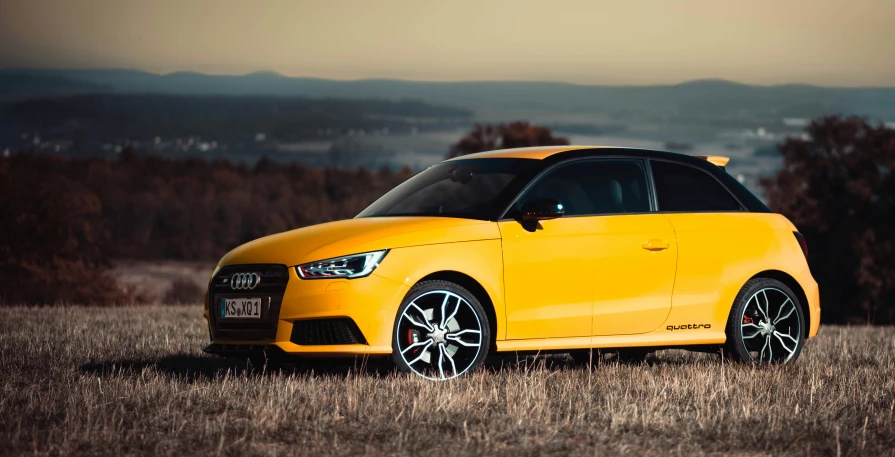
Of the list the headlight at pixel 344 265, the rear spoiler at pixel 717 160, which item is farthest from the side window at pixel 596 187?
the headlight at pixel 344 265

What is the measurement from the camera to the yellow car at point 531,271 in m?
8.73

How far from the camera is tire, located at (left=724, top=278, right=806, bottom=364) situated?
34.8 feet

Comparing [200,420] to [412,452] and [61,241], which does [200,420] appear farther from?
[61,241]

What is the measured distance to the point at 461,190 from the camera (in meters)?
10.1

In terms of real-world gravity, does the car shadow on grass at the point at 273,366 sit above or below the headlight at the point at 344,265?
below

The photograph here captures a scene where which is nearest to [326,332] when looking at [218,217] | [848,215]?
[848,215]

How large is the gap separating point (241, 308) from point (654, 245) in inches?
126

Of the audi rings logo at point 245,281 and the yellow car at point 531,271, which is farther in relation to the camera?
the audi rings logo at point 245,281

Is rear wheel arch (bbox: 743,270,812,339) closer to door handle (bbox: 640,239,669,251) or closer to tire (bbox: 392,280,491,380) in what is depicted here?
door handle (bbox: 640,239,669,251)

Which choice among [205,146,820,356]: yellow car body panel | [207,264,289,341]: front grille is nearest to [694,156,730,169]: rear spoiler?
[205,146,820,356]: yellow car body panel

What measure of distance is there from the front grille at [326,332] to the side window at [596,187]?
5.40 ft

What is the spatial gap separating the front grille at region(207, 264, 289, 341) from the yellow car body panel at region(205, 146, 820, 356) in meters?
0.05

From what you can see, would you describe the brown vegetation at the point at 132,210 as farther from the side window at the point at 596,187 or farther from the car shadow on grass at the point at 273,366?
the side window at the point at 596,187

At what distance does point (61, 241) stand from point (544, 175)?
44.3 m
